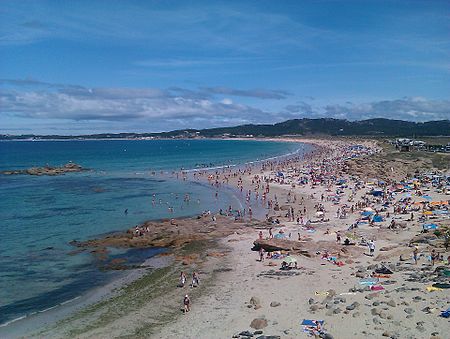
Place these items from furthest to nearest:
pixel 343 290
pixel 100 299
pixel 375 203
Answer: pixel 375 203, pixel 100 299, pixel 343 290

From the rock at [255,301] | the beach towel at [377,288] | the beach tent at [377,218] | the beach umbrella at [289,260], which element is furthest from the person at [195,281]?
the beach tent at [377,218]

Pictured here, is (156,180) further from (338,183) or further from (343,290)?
(343,290)

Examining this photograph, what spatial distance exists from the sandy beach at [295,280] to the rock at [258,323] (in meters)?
0.04

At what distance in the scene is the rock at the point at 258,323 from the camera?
16.2 metres

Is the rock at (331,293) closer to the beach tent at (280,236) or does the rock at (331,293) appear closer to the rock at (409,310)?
the rock at (409,310)

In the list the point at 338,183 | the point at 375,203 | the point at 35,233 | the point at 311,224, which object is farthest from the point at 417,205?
the point at 35,233

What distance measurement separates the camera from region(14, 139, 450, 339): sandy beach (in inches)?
634

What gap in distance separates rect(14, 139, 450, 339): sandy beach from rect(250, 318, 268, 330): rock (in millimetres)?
42

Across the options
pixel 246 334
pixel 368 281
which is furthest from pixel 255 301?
pixel 368 281

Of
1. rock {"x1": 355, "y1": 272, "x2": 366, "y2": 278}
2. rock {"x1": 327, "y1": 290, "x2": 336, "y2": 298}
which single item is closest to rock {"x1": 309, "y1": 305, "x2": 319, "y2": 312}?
rock {"x1": 327, "y1": 290, "x2": 336, "y2": 298}

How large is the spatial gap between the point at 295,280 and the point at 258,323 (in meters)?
5.73

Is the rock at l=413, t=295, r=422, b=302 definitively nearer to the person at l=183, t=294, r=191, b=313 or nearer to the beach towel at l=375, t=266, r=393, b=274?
the beach towel at l=375, t=266, r=393, b=274

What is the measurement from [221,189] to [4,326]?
41.8m

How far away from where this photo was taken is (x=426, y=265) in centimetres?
2142
